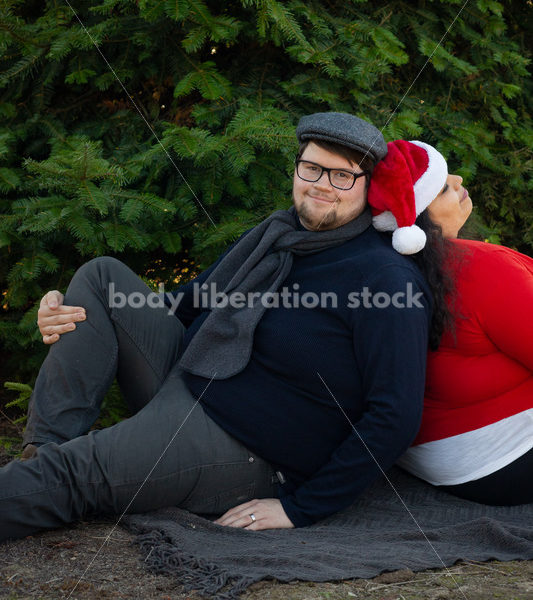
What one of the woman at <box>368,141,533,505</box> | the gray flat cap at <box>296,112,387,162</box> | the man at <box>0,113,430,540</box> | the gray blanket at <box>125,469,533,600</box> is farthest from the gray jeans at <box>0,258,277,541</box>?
the gray flat cap at <box>296,112,387,162</box>

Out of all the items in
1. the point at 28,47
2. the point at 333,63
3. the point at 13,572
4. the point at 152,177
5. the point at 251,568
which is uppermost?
the point at 28,47

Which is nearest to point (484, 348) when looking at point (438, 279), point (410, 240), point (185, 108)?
point (438, 279)

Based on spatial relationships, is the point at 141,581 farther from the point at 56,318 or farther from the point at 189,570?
the point at 56,318

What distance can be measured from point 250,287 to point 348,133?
2.07 feet

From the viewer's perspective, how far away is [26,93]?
3.67 m

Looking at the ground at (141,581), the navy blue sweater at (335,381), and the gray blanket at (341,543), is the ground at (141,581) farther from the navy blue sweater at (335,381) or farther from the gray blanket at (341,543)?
the navy blue sweater at (335,381)

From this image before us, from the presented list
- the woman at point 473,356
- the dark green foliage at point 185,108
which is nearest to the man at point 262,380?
the woman at point 473,356

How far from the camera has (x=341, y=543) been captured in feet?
7.09

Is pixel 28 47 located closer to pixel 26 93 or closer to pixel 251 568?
pixel 26 93

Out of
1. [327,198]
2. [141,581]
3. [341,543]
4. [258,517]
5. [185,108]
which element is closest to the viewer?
[141,581]

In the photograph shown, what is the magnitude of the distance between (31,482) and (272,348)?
2.83ft

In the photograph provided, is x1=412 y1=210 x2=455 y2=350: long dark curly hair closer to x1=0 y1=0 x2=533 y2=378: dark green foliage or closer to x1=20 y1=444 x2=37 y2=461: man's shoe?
x1=0 y1=0 x2=533 y2=378: dark green foliage

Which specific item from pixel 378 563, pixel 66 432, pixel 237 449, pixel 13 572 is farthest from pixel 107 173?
pixel 378 563

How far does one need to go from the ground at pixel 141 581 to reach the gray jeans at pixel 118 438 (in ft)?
0.43
